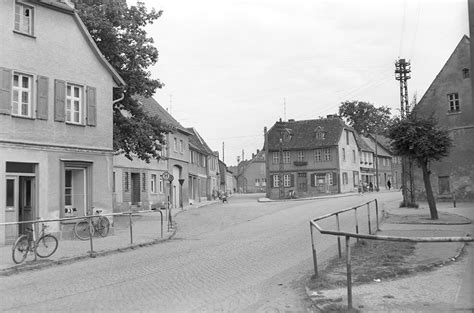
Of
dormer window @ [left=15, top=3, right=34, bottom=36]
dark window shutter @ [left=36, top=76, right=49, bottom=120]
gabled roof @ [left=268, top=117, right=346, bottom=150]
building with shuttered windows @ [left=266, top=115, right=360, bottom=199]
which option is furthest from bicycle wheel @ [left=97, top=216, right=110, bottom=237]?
gabled roof @ [left=268, top=117, right=346, bottom=150]

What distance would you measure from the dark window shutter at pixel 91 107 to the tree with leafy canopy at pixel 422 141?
13.1m

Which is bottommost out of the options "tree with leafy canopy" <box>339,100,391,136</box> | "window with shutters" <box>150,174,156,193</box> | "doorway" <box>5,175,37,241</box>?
"doorway" <box>5,175,37,241</box>

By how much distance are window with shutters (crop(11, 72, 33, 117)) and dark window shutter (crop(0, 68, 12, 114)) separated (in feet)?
0.98

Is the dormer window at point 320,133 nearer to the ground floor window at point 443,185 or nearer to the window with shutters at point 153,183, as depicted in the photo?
the ground floor window at point 443,185

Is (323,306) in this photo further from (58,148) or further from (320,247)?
(58,148)

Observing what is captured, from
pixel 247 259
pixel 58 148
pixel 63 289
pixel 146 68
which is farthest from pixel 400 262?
pixel 146 68

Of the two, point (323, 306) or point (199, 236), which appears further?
point (199, 236)

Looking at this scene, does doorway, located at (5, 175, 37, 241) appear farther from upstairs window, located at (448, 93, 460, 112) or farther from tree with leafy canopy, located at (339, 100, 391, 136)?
tree with leafy canopy, located at (339, 100, 391, 136)

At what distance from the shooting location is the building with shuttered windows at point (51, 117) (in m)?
16.6

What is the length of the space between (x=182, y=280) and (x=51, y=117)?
10.6 meters

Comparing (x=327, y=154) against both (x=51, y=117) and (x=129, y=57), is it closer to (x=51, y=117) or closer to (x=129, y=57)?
(x=129, y=57)

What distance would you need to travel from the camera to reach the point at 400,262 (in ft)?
→ 34.6

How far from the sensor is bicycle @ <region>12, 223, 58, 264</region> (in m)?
12.9

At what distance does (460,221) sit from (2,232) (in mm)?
17100
